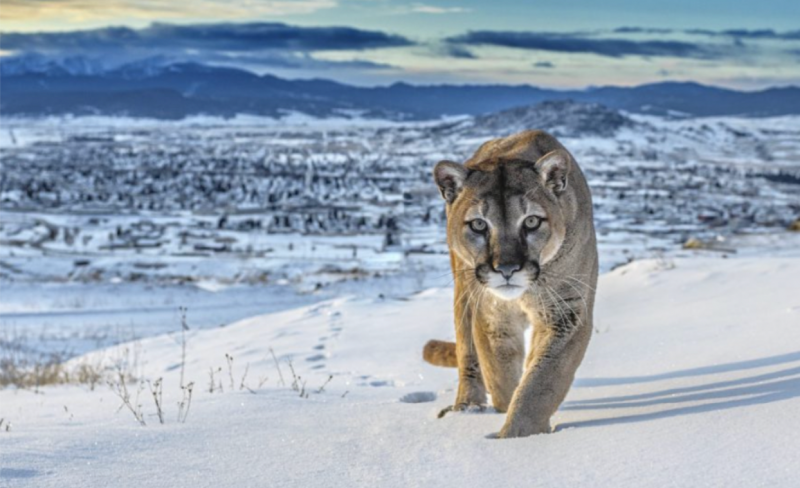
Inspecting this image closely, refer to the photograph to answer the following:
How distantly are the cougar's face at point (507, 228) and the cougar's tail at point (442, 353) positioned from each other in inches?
88.7

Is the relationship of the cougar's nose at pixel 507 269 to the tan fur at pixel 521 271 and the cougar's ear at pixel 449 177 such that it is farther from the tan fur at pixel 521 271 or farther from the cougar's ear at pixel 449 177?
the cougar's ear at pixel 449 177

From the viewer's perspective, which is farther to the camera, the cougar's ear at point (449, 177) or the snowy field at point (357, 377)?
the cougar's ear at point (449, 177)

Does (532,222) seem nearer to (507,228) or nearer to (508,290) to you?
(507,228)

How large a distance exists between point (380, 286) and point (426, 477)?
19855 mm

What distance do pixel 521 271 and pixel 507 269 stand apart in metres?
0.08

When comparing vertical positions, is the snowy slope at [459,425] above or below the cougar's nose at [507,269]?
below

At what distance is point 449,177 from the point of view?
514 centimetres

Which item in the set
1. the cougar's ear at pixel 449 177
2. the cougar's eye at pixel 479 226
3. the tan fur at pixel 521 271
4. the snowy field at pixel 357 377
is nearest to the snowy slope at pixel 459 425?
the snowy field at pixel 357 377

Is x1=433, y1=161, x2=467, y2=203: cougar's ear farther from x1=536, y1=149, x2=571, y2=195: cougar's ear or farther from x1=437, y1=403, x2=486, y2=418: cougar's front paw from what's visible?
x1=437, y1=403, x2=486, y2=418: cougar's front paw

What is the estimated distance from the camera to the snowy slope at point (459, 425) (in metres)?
3.76

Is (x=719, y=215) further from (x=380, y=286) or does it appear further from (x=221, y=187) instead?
(x=221, y=187)

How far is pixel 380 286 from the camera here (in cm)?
2366

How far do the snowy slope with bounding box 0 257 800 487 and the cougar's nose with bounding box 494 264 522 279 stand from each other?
2.62ft

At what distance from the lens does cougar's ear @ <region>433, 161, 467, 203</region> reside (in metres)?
5.07
